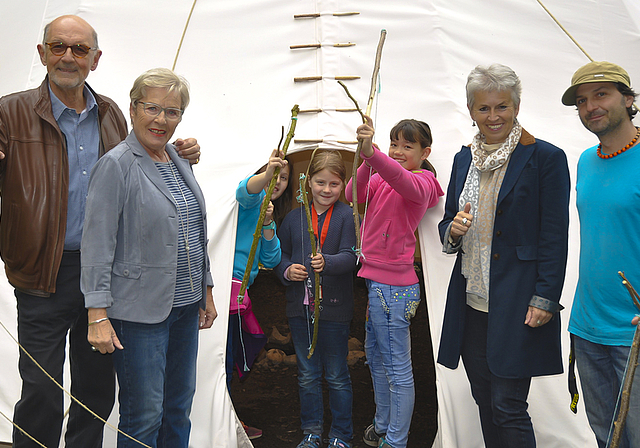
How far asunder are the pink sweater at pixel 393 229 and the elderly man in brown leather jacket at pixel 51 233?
1091mm

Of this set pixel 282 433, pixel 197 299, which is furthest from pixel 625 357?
pixel 282 433

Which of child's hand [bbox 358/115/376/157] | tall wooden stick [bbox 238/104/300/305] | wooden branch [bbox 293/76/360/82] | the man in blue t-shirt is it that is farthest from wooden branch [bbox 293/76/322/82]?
the man in blue t-shirt

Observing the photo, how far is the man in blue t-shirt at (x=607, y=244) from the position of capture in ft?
6.56

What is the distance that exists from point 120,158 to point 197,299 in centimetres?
64

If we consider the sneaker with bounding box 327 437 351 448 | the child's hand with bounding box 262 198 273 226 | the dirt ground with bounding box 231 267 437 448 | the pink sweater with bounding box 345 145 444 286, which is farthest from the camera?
the dirt ground with bounding box 231 267 437 448

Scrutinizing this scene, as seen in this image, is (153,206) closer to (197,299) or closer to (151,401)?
(197,299)

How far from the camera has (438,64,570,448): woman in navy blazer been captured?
7.09 feet

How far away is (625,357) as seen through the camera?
1979mm

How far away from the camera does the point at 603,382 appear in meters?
2.07

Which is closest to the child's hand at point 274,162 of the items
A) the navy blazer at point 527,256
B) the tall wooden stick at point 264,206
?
the tall wooden stick at point 264,206

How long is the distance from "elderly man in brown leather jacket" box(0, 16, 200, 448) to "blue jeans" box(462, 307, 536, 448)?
1.49 metres

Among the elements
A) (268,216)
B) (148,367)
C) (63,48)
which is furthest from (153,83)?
(268,216)

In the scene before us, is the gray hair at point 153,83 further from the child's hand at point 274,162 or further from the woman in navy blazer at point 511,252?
the woman in navy blazer at point 511,252

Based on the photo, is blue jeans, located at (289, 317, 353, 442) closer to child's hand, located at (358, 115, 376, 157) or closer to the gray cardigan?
child's hand, located at (358, 115, 376, 157)
